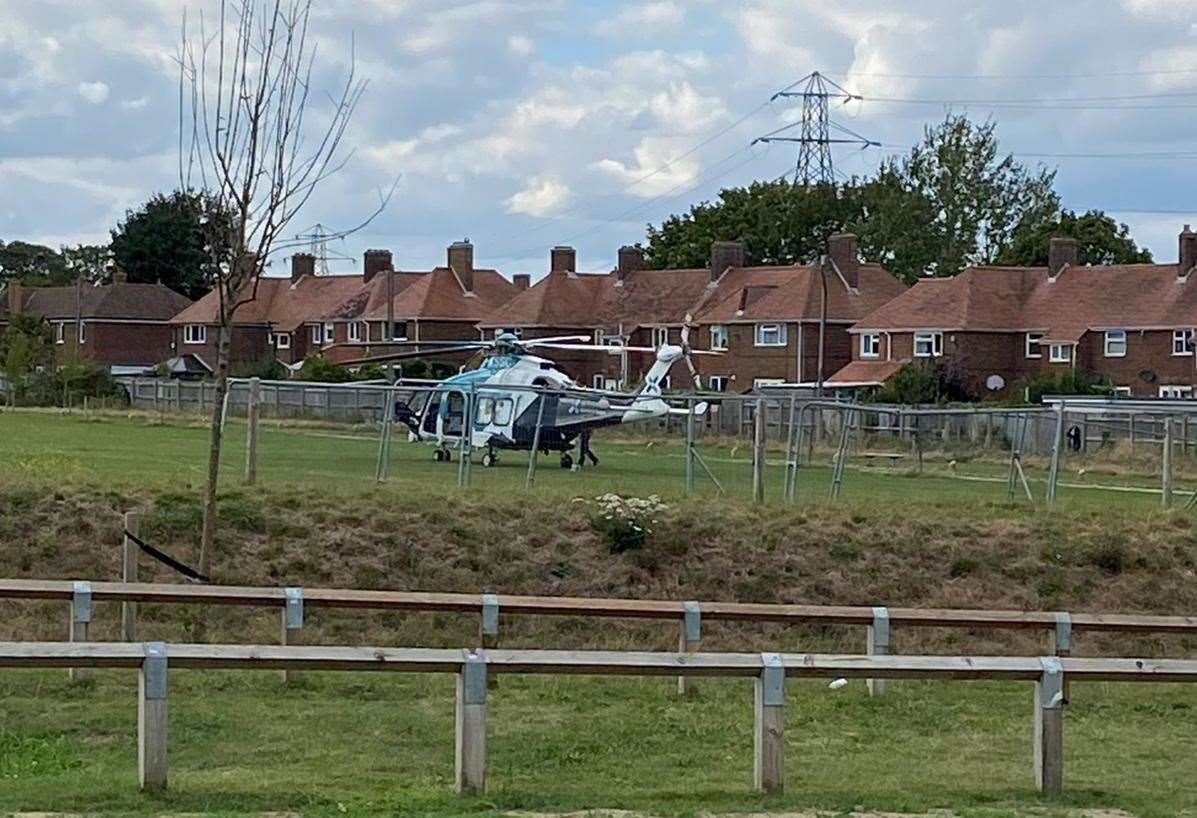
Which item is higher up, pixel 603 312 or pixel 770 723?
pixel 603 312

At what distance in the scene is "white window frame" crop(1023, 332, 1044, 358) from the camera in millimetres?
77625

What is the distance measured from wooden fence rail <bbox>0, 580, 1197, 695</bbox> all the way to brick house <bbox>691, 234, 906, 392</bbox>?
65225 mm

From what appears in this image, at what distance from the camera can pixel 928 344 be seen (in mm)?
78438

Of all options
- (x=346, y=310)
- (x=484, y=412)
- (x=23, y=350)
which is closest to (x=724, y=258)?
(x=346, y=310)

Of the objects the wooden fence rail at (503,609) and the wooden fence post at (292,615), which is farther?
the wooden fence post at (292,615)

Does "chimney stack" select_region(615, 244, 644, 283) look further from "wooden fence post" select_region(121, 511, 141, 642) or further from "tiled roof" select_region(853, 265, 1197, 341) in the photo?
"wooden fence post" select_region(121, 511, 141, 642)

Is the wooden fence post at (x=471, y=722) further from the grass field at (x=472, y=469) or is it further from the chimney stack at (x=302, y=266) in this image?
the chimney stack at (x=302, y=266)

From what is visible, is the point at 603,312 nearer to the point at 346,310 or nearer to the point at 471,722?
the point at 346,310

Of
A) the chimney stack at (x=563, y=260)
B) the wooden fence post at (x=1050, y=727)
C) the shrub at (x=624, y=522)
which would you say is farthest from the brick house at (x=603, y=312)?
the wooden fence post at (x=1050, y=727)

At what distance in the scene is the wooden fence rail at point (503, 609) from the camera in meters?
13.3

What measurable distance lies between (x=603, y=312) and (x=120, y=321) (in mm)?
32395

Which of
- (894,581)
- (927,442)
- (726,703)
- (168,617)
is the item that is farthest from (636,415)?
(726,703)

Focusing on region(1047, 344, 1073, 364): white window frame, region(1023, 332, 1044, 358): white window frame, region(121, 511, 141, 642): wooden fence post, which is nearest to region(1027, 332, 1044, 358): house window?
region(1023, 332, 1044, 358): white window frame

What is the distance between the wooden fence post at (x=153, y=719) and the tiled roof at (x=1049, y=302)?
6754 centimetres
